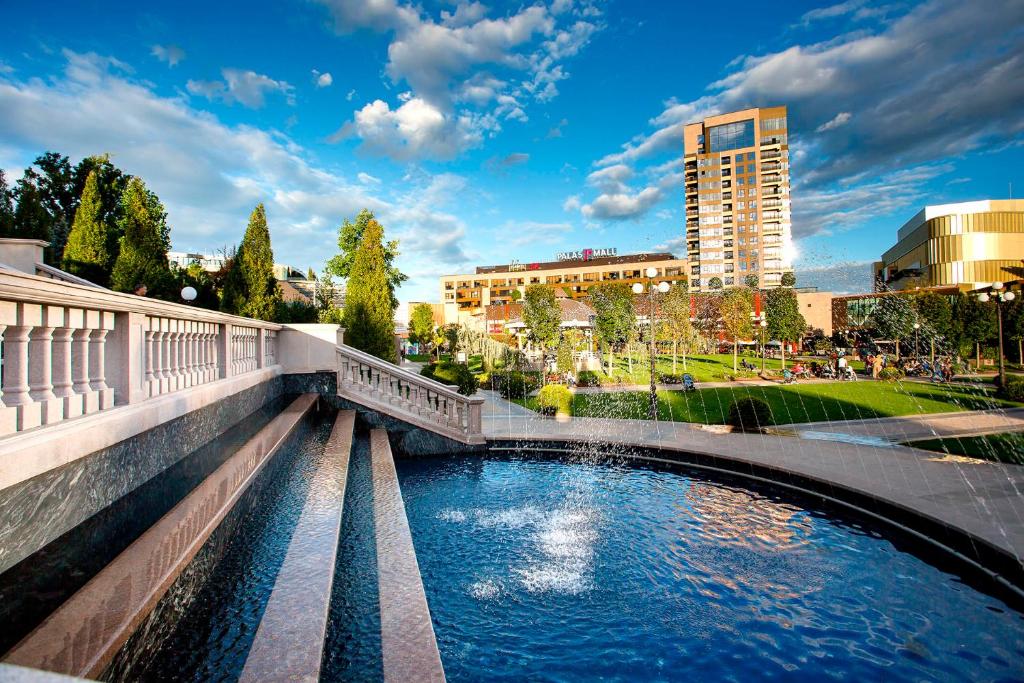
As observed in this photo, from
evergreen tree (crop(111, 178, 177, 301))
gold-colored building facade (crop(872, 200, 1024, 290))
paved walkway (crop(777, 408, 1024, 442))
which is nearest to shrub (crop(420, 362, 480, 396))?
paved walkway (crop(777, 408, 1024, 442))

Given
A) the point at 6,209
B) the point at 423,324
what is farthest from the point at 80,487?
the point at 423,324

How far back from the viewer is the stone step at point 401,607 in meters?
2.75

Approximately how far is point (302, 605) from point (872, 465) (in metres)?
10.7

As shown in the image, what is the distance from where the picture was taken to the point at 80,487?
312 cm

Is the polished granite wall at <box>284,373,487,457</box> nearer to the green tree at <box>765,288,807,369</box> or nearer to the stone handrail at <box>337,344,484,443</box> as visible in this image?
the stone handrail at <box>337,344,484,443</box>

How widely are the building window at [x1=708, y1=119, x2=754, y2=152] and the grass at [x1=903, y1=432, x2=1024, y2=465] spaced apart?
112 m

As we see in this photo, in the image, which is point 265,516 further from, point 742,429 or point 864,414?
point 864,414

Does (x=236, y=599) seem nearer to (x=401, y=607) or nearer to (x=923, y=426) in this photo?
Result: (x=401, y=607)

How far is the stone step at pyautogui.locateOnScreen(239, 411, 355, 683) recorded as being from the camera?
2.35 m

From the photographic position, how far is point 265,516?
15.0 ft

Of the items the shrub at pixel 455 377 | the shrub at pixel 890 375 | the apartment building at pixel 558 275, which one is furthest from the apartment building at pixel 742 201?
the shrub at pixel 455 377

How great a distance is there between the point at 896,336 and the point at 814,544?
4580cm

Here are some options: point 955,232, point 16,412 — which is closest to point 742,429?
point 16,412

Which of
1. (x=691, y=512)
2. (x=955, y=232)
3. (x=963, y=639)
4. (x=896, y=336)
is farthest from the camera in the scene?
(x=955, y=232)
